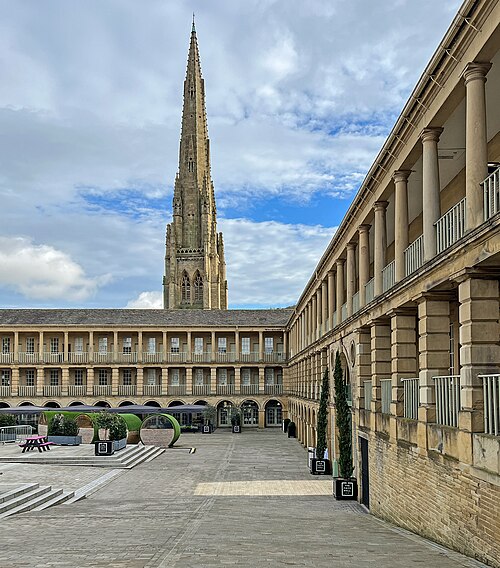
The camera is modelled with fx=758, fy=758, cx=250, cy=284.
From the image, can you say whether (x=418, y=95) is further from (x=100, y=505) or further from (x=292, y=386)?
(x=292, y=386)

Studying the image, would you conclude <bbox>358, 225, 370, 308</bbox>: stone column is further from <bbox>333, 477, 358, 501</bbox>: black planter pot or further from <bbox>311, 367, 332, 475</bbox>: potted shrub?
<bbox>311, 367, 332, 475</bbox>: potted shrub

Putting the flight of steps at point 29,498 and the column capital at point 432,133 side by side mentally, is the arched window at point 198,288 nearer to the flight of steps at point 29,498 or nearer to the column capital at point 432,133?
the flight of steps at point 29,498

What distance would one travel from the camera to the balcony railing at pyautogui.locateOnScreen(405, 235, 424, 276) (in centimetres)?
1652

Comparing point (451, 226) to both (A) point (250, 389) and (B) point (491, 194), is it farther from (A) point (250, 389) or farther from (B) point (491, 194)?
(A) point (250, 389)

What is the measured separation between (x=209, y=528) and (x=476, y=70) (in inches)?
417

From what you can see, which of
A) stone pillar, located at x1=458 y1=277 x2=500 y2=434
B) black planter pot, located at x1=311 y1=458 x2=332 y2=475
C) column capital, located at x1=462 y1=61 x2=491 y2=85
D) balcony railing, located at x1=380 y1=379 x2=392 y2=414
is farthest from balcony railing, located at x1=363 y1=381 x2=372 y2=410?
column capital, located at x1=462 y1=61 x2=491 y2=85

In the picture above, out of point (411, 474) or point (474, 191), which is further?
point (411, 474)

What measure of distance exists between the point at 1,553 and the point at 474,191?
10.1m

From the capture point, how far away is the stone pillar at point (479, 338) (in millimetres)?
11562

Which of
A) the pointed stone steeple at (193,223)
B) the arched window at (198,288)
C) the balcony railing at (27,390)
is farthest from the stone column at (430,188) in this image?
the arched window at (198,288)

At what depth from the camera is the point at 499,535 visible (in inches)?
400

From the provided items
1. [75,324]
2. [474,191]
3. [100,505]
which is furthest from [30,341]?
[474,191]

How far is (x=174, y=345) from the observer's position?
213 ft

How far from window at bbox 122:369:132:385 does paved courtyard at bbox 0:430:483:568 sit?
3165 cm
